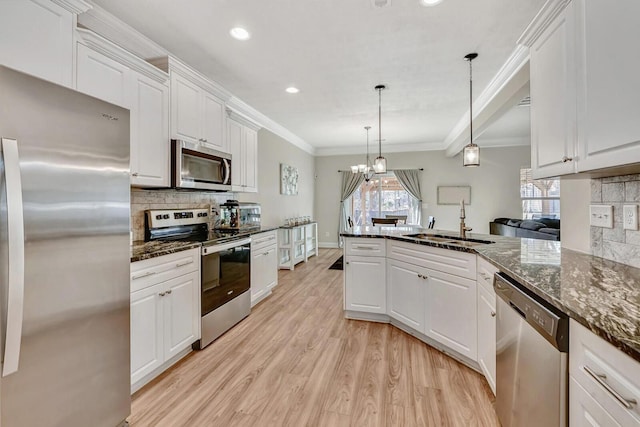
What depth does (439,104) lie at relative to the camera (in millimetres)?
4379

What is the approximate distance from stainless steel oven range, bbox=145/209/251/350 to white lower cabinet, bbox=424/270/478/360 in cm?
186

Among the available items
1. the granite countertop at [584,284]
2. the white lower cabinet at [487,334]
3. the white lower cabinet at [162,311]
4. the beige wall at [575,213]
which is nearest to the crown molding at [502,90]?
the beige wall at [575,213]

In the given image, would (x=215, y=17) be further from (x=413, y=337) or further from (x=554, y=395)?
(x=413, y=337)

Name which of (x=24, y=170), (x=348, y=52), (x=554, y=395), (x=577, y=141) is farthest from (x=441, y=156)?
(x=24, y=170)

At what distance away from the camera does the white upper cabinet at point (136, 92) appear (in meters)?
1.90

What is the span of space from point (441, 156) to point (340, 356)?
6279mm

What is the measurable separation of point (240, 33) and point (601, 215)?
287 cm

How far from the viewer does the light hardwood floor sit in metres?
→ 1.71

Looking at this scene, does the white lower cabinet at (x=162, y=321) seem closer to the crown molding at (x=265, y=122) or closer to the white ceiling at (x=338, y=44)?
the white ceiling at (x=338, y=44)

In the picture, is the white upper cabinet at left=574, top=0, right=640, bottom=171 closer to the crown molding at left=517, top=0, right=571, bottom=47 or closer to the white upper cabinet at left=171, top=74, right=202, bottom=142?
the crown molding at left=517, top=0, right=571, bottom=47

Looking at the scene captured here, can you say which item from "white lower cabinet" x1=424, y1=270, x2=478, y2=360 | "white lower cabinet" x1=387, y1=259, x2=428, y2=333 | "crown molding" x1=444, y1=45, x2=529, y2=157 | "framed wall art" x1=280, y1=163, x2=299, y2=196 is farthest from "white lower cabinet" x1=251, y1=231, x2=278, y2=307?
"crown molding" x1=444, y1=45, x2=529, y2=157

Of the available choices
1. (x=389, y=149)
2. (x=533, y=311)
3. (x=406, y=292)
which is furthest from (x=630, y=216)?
(x=389, y=149)

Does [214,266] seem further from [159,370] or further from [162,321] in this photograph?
[159,370]

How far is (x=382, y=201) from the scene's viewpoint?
25.8 ft
